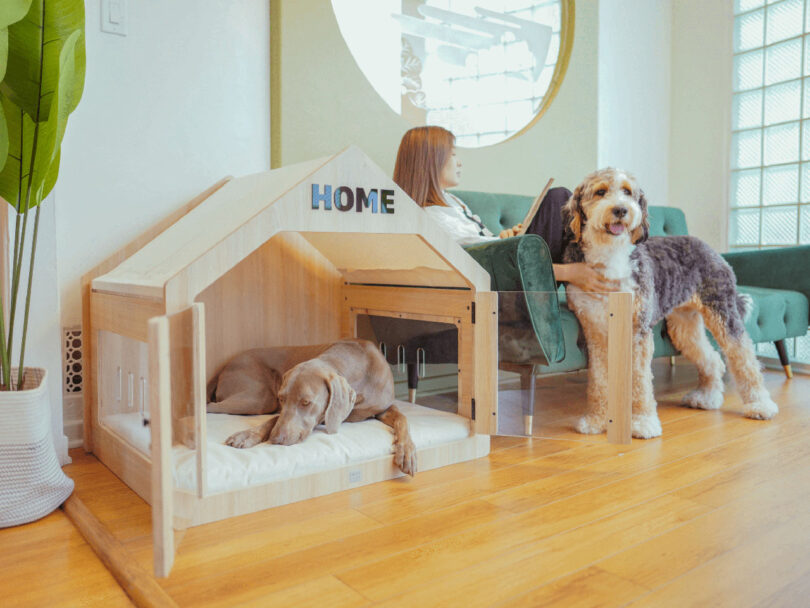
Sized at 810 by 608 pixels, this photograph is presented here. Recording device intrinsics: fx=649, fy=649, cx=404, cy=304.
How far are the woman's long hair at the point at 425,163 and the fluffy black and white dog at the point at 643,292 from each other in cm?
48

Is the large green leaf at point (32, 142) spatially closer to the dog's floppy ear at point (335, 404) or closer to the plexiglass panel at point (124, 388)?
the plexiglass panel at point (124, 388)

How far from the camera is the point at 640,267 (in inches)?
89.7

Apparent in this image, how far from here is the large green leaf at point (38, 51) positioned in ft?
5.08

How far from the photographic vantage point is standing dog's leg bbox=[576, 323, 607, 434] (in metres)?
2.19

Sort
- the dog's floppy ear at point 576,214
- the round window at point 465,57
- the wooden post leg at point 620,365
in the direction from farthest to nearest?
the round window at point 465,57 → the dog's floppy ear at point 576,214 → the wooden post leg at point 620,365

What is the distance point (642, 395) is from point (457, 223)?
0.89 meters

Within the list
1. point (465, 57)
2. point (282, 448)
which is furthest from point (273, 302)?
point (465, 57)

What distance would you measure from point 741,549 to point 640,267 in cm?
115

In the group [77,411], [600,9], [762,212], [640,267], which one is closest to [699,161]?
[762,212]

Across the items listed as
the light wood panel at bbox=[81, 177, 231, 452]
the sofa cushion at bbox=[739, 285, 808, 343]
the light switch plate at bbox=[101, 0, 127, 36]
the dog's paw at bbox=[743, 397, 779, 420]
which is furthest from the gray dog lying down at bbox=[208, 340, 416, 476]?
the sofa cushion at bbox=[739, 285, 808, 343]

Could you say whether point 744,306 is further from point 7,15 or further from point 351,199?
point 7,15

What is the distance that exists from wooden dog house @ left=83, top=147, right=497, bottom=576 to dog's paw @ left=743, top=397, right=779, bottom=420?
117 cm

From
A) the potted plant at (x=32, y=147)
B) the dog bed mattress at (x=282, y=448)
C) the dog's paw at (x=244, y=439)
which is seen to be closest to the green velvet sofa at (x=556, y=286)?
the dog bed mattress at (x=282, y=448)

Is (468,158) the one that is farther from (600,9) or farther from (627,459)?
(627,459)
